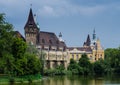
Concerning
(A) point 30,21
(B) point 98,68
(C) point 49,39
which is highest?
(A) point 30,21

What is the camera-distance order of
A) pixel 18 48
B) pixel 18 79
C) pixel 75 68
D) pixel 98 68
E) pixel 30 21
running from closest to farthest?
pixel 18 79 < pixel 18 48 < pixel 30 21 < pixel 75 68 < pixel 98 68

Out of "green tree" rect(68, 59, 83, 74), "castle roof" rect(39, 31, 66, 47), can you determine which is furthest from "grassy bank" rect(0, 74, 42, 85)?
"castle roof" rect(39, 31, 66, 47)

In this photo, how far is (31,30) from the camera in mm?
118750

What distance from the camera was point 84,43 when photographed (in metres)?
161

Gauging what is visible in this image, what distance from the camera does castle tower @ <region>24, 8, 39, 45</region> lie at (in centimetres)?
11752

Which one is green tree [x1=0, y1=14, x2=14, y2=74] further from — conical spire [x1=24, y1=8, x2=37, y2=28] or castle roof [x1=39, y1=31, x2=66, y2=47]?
castle roof [x1=39, y1=31, x2=66, y2=47]

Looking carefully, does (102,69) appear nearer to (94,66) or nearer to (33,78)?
(94,66)

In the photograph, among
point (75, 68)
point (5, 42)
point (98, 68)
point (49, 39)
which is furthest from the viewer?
point (98, 68)

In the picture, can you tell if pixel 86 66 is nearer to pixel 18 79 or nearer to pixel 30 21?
pixel 30 21

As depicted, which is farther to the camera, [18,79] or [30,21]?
[30,21]

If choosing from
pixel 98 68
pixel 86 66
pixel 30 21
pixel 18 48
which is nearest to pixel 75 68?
pixel 86 66

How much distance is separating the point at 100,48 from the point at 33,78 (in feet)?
282

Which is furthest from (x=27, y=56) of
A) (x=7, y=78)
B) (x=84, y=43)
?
(x=84, y=43)

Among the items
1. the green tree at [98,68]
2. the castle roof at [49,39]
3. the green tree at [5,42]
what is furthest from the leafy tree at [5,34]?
the green tree at [98,68]
